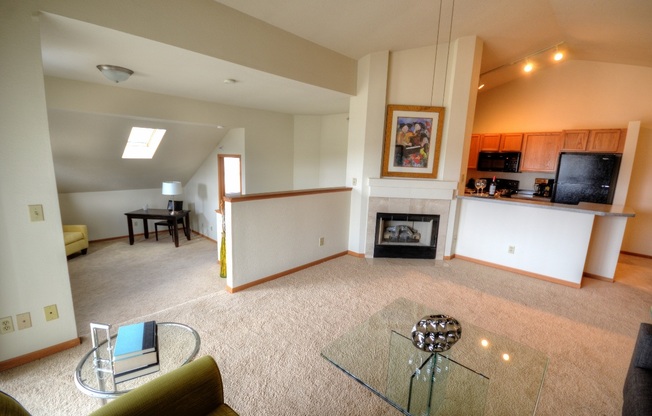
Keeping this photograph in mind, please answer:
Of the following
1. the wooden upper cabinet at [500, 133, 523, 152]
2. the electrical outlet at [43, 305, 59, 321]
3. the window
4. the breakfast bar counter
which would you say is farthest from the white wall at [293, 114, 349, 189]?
the electrical outlet at [43, 305, 59, 321]

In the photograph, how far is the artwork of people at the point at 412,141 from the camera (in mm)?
3734

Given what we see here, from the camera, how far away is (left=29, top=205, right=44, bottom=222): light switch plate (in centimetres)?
184

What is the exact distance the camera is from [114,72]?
2.69 meters

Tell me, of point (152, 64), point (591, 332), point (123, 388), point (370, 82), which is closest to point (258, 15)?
point (152, 64)

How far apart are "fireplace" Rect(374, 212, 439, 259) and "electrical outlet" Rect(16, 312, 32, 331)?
11.5 ft

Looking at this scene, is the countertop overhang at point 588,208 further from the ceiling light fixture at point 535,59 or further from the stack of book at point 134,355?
the stack of book at point 134,355

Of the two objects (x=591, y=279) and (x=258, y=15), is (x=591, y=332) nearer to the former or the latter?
(x=591, y=279)

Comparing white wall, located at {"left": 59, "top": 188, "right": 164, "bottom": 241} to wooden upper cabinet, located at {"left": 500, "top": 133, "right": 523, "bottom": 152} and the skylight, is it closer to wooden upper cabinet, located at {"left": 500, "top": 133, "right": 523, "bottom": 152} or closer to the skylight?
the skylight

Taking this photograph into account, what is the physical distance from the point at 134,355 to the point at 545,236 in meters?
4.15

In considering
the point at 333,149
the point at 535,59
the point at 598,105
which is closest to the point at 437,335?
the point at 333,149

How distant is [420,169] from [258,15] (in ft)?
8.64

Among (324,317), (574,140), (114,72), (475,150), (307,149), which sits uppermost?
(114,72)

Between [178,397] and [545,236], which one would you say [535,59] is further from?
[178,397]

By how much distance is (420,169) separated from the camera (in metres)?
3.86
